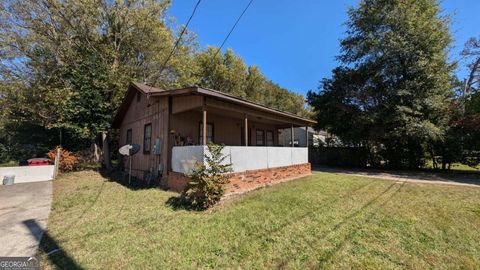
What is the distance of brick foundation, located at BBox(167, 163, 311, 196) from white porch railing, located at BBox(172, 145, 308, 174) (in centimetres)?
17

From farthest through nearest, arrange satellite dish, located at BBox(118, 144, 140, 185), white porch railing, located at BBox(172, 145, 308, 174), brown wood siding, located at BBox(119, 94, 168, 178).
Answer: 1. satellite dish, located at BBox(118, 144, 140, 185)
2. brown wood siding, located at BBox(119, 94, 168, 178)
3. white porch railing, located at BBox(172, 145, 308, 174)

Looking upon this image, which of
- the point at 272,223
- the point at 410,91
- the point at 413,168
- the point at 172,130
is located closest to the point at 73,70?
the point at 172,130

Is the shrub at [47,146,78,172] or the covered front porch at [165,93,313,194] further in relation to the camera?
the shrub at [47,146,78,172]

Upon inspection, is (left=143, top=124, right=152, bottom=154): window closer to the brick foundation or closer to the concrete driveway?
the brick foundation

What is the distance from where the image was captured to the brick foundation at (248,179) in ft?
24.4

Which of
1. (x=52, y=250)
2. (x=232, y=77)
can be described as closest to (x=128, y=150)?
(x=52, y=250)

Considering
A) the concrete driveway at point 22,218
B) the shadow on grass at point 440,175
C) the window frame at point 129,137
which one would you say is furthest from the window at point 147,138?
the shadow on grass at point 440,175

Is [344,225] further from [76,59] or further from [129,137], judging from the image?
[76,59]

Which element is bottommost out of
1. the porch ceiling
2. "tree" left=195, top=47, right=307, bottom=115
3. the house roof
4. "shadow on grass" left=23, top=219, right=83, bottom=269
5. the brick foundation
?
"shadow on grass" left=23, top=219, right=83, bottom=269

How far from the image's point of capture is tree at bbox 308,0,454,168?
14.1 m

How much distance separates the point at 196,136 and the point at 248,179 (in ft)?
12.3

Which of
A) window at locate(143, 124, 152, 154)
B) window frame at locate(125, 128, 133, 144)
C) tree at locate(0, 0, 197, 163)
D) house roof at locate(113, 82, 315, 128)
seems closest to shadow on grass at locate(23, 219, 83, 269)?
house roof at locate(113, 82, 315, 128)

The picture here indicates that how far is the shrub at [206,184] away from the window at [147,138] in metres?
5.17

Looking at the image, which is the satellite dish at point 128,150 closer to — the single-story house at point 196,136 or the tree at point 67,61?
the single-story house at point 196,136
